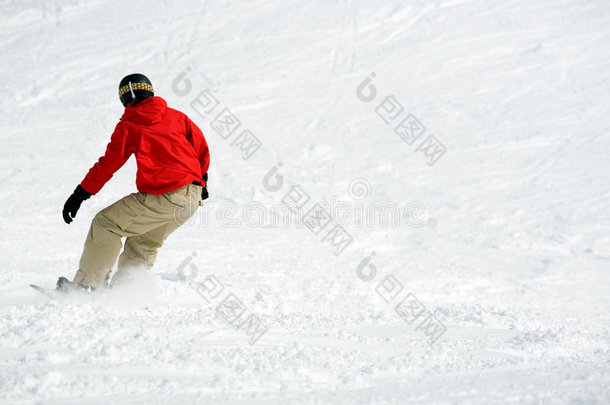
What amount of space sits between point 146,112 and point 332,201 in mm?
4325

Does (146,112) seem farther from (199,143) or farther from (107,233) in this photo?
(107,233)

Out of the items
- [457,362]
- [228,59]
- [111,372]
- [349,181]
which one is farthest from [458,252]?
[228,59]

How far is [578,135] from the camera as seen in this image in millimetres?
9047

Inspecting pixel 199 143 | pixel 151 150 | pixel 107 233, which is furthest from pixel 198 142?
pixel 107 233

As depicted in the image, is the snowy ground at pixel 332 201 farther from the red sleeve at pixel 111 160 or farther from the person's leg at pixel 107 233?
the red sleeve at pixel 111 160

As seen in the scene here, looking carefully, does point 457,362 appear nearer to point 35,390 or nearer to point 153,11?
point 35,390

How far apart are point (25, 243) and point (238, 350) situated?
402 centimetres

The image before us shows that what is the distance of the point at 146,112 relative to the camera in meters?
3.56

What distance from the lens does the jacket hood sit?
354cm

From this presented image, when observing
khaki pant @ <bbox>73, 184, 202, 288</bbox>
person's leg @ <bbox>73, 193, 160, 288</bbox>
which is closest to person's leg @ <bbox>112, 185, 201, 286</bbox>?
khaki pant @ <bbox>73, 184, 202, 288</bbox>

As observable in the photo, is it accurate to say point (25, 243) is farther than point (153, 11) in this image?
No

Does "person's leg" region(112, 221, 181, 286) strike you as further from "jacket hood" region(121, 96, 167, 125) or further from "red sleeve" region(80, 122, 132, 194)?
"jacket hood" region(121, 96, 167, 125)

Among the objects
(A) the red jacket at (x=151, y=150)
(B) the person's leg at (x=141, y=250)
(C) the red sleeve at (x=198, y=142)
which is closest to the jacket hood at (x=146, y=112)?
(A) the red jacket at (x=151, y=150)

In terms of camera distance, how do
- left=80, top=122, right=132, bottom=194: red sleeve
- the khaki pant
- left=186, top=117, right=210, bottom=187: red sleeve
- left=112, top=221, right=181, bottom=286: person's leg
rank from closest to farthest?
1. left=80, top=122, right=132, bottom=194: red sleeve
2. the khaki pant
3. left=186, top=117, right=210, bottom=187: red sleeve
4. left=112, top=221, right=181, bottom=286: person's leg
